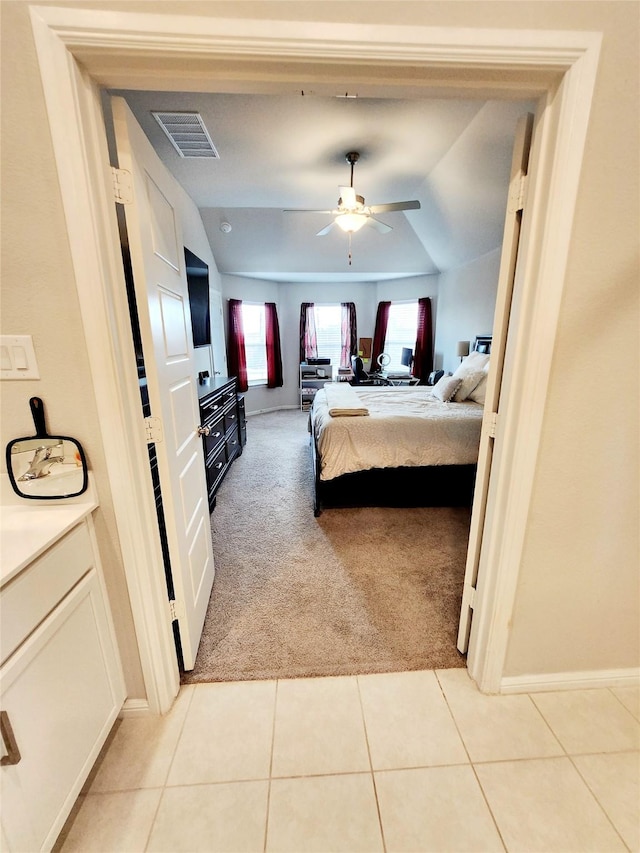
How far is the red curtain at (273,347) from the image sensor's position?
6.06 metres

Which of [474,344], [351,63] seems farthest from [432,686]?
[474,344]

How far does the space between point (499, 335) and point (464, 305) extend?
3.99m

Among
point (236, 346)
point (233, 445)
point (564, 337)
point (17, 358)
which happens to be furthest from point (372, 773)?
point (236, 346)

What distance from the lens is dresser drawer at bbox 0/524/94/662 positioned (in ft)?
2.60

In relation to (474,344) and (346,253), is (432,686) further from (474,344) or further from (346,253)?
(346,253)

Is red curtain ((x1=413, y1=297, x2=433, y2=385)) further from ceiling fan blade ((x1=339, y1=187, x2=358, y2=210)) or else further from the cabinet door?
the cabinet door

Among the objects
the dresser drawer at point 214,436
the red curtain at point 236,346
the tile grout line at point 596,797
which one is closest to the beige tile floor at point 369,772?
the tile grout line at point 596,797

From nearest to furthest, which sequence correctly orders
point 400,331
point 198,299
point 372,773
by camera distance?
point 372,773
point 198,299
point 400,331

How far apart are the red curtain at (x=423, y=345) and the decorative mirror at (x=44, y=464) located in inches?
213

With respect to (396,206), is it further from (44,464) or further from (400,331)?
(400,331)

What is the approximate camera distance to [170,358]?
1.35 m

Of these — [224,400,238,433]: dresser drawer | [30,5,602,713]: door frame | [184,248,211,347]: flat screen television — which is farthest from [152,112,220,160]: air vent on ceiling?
[224,400,238,433]: dresser drawer

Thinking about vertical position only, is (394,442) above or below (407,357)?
below

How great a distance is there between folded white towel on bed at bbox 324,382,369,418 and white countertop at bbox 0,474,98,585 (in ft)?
6.29
